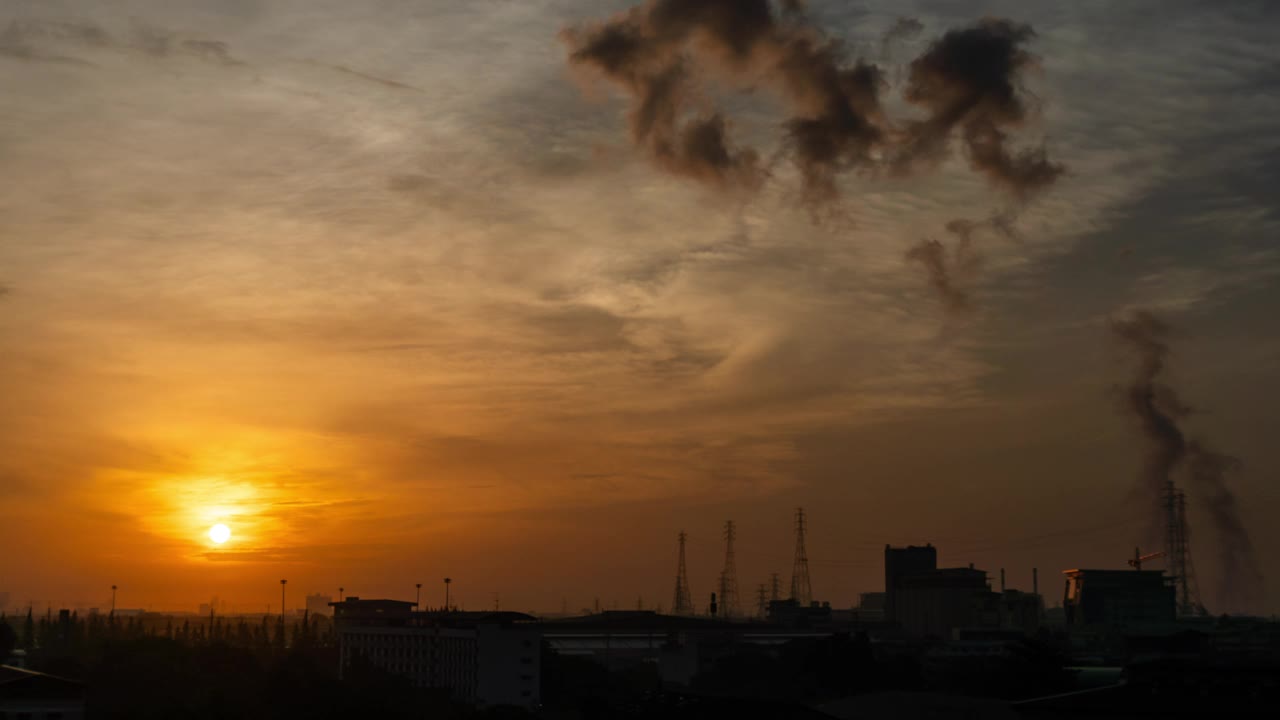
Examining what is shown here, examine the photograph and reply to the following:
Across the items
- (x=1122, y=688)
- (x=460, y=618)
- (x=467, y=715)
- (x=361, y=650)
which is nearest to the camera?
(x=1122, y=688)

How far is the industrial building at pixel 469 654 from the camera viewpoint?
134m

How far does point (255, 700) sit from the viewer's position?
95.2 meters

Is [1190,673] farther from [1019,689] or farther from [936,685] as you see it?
[936,685]

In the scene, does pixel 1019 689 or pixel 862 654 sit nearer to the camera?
pixel 1019 689

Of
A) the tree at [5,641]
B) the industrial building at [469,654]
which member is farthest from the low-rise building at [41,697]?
the industrial building at [469,654]

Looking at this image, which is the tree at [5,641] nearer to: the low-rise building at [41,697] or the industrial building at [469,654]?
the industrial building at [469,654]

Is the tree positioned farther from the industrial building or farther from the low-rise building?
the low-rise building

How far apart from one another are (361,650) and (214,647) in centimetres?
2543

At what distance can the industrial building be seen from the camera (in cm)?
13362

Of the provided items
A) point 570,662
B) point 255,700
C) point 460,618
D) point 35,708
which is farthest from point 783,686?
point 35,708

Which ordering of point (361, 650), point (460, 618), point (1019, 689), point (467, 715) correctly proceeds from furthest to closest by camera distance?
point (361, 650)
point (460, 618)
point (1019, 689)
point (467, 715)

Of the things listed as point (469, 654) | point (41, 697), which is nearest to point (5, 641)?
A: point (469, 654)

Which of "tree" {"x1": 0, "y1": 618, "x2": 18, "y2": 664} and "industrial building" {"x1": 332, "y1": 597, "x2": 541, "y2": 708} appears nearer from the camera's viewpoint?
"tree" {"x1": 0, "y1": 618, "x2": 18, "y2": 664}

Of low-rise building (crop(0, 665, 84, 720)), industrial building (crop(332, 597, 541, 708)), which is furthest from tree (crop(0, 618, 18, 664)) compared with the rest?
low-rise building (crop(0, 665, 84, 720))
